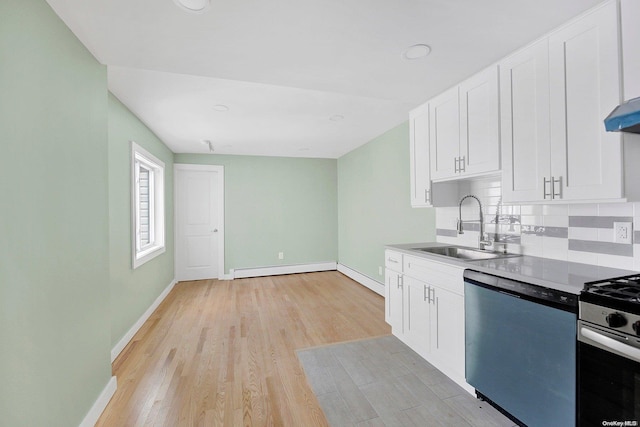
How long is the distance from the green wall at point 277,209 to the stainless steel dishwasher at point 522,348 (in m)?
4.14

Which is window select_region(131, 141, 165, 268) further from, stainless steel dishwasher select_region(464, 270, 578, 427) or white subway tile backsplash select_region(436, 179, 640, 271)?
white subway tile backsplash select_region(436, 179, 640, 271)

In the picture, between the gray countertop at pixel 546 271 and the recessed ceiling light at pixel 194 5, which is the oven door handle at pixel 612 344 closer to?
the gray countertop at pixel 546 271

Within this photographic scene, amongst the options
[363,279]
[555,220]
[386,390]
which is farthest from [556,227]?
[363,279]

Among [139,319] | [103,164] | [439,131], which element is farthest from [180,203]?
[439,131]

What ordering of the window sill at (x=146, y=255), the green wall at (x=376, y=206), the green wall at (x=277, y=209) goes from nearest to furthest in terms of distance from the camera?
1. the window sill at (x=146, y=255)
2. the green wall at (x=376, y=206)
3. the green wall at (x=277, y=209)

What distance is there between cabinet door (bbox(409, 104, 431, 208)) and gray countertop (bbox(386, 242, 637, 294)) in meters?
0.86

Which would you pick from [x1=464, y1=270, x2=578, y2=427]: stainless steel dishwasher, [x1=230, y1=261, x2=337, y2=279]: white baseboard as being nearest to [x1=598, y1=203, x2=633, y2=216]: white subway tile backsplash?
[x1=464, y1=270, x2=578, y2=427]: stainless steel dishwasher

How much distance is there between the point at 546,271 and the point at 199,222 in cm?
518

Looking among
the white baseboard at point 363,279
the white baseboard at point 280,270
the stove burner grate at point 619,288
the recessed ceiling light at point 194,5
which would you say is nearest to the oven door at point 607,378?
the stove burner grate at point 619,288

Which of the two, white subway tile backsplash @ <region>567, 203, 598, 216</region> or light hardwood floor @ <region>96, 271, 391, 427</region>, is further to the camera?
light hardwood floor @ <region>96, 271, 391, 427</region>

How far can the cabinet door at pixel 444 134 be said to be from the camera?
233 centimetres

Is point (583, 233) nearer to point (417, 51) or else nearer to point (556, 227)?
point (556, 227)

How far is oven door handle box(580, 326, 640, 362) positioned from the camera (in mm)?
1068

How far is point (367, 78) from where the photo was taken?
7.16ft
